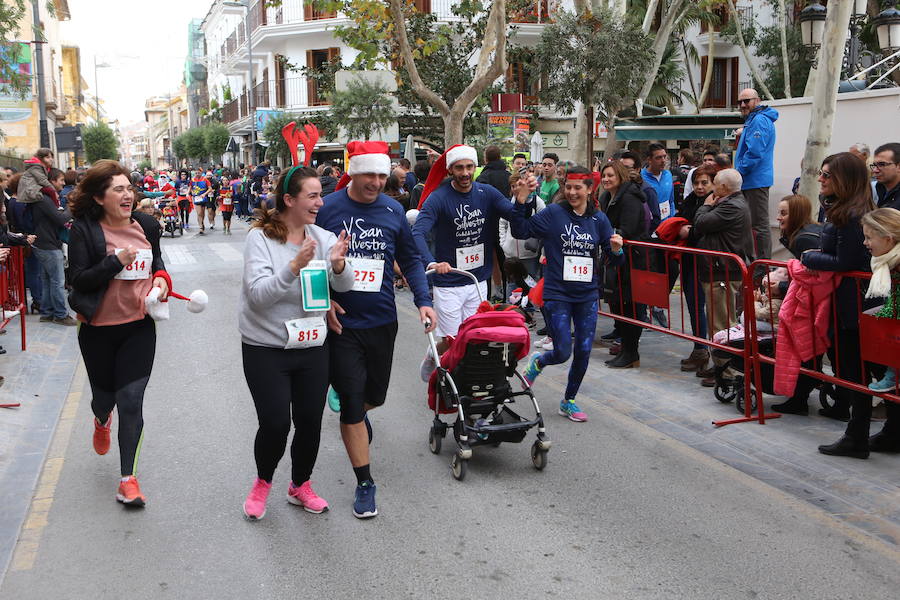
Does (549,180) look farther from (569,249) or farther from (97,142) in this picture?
(97,142)

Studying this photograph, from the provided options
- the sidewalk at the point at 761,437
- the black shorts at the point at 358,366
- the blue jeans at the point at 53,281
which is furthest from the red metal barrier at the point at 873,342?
the blue jeans at the point at 53,281

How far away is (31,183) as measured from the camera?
11.2m

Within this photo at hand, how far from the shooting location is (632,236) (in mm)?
8680

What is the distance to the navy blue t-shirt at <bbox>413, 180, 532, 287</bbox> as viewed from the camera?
6.62 metres

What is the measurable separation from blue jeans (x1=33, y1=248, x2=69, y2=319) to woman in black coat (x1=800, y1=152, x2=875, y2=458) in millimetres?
9054

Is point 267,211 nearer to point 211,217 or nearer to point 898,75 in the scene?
point 898,75

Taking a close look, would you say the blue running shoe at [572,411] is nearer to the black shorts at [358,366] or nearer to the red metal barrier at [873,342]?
the red metal barrier at [873,342]

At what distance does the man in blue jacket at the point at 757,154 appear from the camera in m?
9.76

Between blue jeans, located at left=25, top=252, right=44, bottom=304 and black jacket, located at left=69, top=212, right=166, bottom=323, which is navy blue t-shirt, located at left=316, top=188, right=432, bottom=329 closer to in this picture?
black jacket, located at left=69, top=212, right=166, bottom=323

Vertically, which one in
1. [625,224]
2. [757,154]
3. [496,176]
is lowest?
[625,224]

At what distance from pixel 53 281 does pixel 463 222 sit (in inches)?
271

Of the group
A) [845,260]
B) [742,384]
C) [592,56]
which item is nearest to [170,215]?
[592,56]

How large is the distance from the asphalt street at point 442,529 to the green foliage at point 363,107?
19.6 metres

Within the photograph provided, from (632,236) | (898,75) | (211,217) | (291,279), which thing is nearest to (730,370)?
(632,236)
